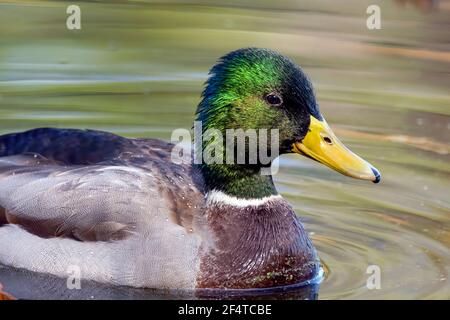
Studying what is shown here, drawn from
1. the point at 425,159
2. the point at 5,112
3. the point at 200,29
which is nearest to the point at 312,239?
the point at 425,159

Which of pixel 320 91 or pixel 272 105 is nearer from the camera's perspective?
pixel 272 105

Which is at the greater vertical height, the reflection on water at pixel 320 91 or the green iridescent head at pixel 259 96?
the green iridescent head at pixel 259 96

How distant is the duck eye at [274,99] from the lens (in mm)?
7992

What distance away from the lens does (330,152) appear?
8.08m

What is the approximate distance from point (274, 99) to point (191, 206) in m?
0.96

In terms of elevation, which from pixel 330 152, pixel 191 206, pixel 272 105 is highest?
pixel 272 105

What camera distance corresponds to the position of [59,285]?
314 inches

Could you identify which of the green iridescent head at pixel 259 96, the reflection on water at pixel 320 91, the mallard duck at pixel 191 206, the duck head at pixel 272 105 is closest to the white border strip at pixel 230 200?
the mallard duck at pixel 191 206

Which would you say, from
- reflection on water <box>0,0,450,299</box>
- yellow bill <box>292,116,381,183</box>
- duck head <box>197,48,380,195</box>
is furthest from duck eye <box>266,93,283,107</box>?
reflection on water <box>0,0,450,299</box>

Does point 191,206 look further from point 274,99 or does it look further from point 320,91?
point 320,91

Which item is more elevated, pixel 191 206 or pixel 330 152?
pixel 330 152


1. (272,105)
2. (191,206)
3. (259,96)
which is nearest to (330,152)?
(272,105)

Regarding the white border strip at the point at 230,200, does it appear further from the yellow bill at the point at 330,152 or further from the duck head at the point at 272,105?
the yellow bill at the point at 330,152

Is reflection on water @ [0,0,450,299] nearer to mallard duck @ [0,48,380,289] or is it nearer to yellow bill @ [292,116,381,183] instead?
mallard duck @ [0,48,380,289]
